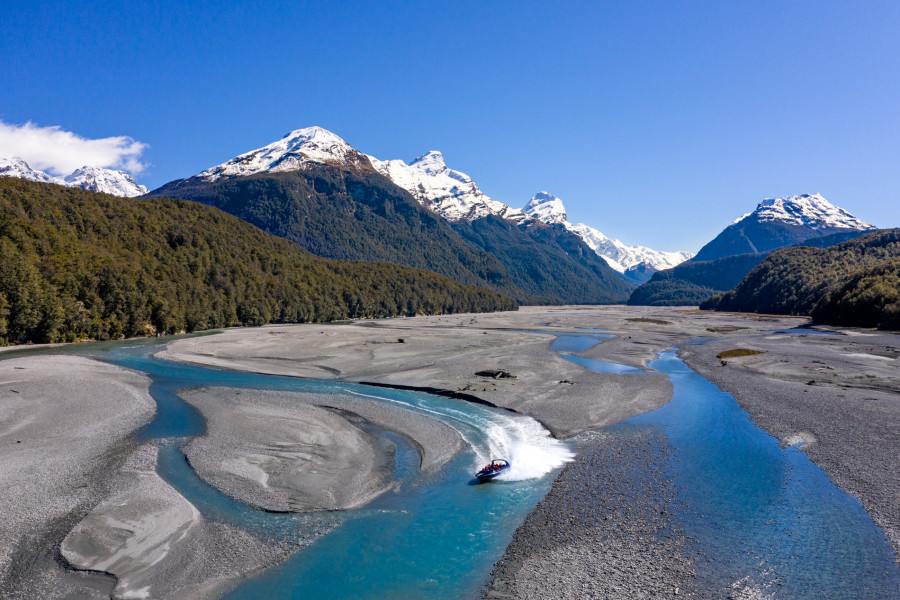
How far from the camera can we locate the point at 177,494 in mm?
21891

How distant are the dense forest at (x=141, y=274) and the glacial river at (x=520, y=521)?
63432mm

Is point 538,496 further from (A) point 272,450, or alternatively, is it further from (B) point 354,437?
(A) point 272,450

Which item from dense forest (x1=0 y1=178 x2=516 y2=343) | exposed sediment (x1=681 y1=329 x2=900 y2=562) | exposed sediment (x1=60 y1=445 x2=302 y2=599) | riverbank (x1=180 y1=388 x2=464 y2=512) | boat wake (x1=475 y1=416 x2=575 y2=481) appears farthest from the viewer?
dense forest (x1=0 y1=178 x2=516 y2=343)

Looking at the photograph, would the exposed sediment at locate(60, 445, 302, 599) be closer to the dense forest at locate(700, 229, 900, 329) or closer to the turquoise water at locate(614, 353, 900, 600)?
the turquoise water at locate(614, 353, 900, 600)

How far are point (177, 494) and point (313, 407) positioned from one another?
54.7ft

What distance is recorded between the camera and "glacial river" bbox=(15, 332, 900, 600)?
16044mm

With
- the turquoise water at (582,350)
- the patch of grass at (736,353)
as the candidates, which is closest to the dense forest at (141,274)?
the turquoise water at (582,350)

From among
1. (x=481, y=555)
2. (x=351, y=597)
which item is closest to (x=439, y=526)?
(x=481, y=555)

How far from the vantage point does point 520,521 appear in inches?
814

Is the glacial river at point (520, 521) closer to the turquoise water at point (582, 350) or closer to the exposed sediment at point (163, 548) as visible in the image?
the exposed sediment at point (163, 548)

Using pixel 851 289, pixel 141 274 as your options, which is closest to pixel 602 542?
pixel 141 274

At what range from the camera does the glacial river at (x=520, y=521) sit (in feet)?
52.6

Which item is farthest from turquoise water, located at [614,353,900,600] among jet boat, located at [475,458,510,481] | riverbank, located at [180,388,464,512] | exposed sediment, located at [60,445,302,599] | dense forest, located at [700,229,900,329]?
dense forest, located at [700,229,900,329]

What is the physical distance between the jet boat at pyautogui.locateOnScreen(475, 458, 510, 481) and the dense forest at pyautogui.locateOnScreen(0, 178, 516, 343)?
84.1 meters
